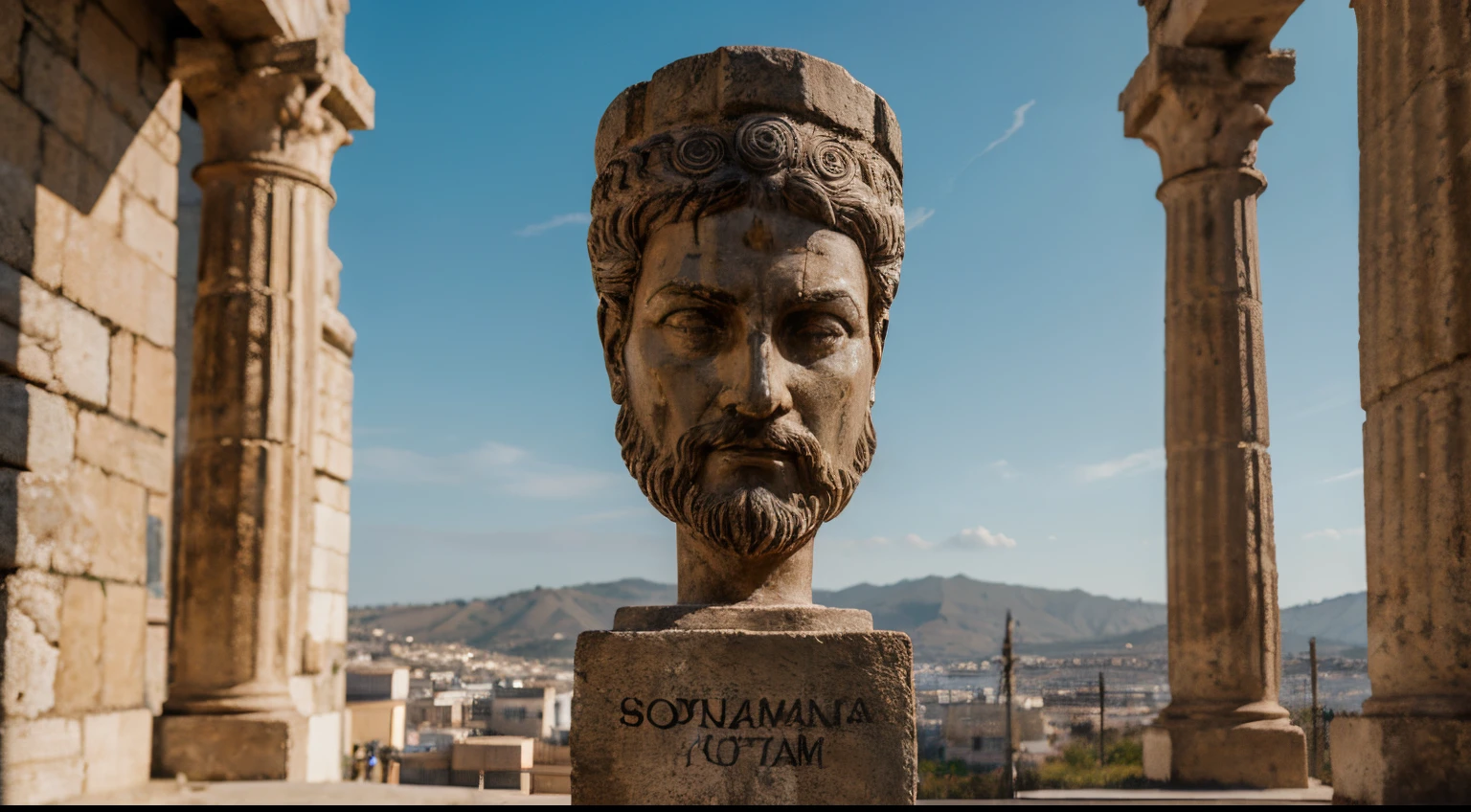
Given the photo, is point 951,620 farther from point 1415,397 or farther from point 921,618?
point 1415,397

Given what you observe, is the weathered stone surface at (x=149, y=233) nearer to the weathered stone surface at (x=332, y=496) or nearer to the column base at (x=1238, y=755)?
the weathered stone surface at (x=332, y=496)

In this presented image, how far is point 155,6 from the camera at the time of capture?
7578 millimetres

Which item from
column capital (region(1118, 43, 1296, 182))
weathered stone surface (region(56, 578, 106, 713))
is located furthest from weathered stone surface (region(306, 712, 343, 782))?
column capital (region(1118, 43, 1296, 182))

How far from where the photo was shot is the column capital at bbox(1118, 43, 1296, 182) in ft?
29.3

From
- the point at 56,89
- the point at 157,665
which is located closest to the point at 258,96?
the point at 56,89

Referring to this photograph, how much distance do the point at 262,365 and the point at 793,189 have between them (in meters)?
5.15

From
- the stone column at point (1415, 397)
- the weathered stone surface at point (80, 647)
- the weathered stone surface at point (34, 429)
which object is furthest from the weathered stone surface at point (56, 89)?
the stone column at point (1415, 397)

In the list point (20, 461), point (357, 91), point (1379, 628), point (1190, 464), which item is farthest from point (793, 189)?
point (1190, 464)

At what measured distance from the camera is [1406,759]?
495cm

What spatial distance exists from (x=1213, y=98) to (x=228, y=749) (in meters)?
8.23

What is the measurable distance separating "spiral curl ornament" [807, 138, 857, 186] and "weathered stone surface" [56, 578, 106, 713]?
4.93 metres

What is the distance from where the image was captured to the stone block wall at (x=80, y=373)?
586 centimetres

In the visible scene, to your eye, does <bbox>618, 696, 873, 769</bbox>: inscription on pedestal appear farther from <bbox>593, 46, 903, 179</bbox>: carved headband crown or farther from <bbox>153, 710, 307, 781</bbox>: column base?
<bbox>153, 710, 307, 781</bbox>: column base

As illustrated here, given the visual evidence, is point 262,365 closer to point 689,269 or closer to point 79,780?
point 79,780
